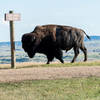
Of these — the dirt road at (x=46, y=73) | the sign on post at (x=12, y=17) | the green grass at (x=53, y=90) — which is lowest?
the dirt road at (x=46, y=73)

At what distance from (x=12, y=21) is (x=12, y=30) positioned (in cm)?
47

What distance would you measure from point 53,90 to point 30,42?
790 cm

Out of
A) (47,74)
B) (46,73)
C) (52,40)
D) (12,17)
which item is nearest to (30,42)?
(52,40)

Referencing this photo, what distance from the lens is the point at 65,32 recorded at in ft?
78.6

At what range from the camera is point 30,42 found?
22.5m

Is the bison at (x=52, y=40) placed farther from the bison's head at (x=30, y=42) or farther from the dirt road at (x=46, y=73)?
the dirt road at (x=46, y=73)

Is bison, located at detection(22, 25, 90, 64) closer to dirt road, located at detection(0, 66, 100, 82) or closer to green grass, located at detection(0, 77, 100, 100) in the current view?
dirt road, located at detection(0, 66, 100, 82)

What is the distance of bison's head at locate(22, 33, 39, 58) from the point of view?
73.5ft

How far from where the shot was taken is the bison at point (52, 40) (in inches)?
891

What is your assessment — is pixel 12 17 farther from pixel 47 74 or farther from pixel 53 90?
pixel 53 90

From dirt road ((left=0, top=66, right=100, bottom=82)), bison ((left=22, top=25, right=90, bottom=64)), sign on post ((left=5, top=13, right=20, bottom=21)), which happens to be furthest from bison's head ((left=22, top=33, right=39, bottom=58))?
dirt road ((left=0, top=66, right=100, bottom=82))

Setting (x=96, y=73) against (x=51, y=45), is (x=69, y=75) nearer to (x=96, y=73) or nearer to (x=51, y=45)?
(x=96, y=73)

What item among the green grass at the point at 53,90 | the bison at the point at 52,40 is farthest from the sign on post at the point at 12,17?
the green grass at the point at 53,90

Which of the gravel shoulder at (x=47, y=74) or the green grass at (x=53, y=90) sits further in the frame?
the gravel shoulder at (x=47, y=74)
